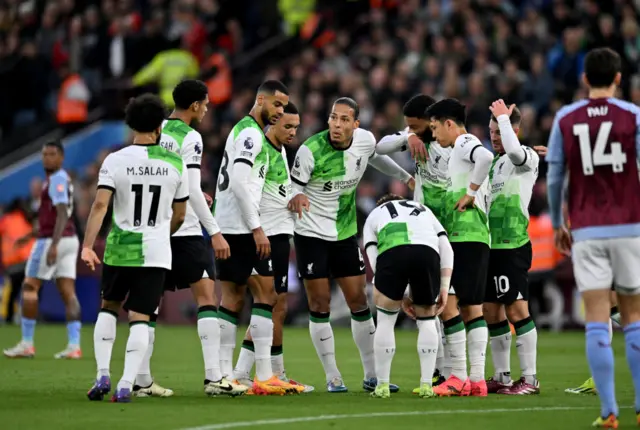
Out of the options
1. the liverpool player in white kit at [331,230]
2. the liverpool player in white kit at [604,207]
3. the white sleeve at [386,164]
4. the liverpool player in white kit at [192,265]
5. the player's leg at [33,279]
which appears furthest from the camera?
the player's leg at [33,279]

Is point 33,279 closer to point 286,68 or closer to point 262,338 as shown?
point 262,338

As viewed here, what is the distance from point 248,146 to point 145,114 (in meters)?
1.24

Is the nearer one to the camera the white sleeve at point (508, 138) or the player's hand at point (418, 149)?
the white sleeve at point (508, 138)

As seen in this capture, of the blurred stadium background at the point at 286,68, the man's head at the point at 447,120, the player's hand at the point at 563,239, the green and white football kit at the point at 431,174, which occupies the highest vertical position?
the blurred stadium background at the point at 286,68

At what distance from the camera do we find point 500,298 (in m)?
12.5

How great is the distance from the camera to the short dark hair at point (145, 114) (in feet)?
35.3

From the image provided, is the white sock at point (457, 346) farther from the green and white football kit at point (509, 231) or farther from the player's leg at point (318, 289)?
the player's leg at point (318, 289)

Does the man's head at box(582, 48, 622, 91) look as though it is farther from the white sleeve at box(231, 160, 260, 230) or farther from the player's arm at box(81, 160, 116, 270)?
the player's arm at box(81, 160, 116, 270)

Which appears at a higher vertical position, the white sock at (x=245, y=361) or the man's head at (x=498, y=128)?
the man's head at (x=498, y=128)

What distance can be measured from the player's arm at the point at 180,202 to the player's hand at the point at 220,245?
342mm

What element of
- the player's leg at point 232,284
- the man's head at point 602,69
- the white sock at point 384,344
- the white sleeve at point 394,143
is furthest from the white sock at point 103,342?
the man's head at point 602,69

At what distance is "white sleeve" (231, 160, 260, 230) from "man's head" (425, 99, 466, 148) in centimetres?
187

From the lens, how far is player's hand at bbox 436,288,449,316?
11258mm

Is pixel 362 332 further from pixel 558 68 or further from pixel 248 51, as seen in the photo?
pixel 248 51
